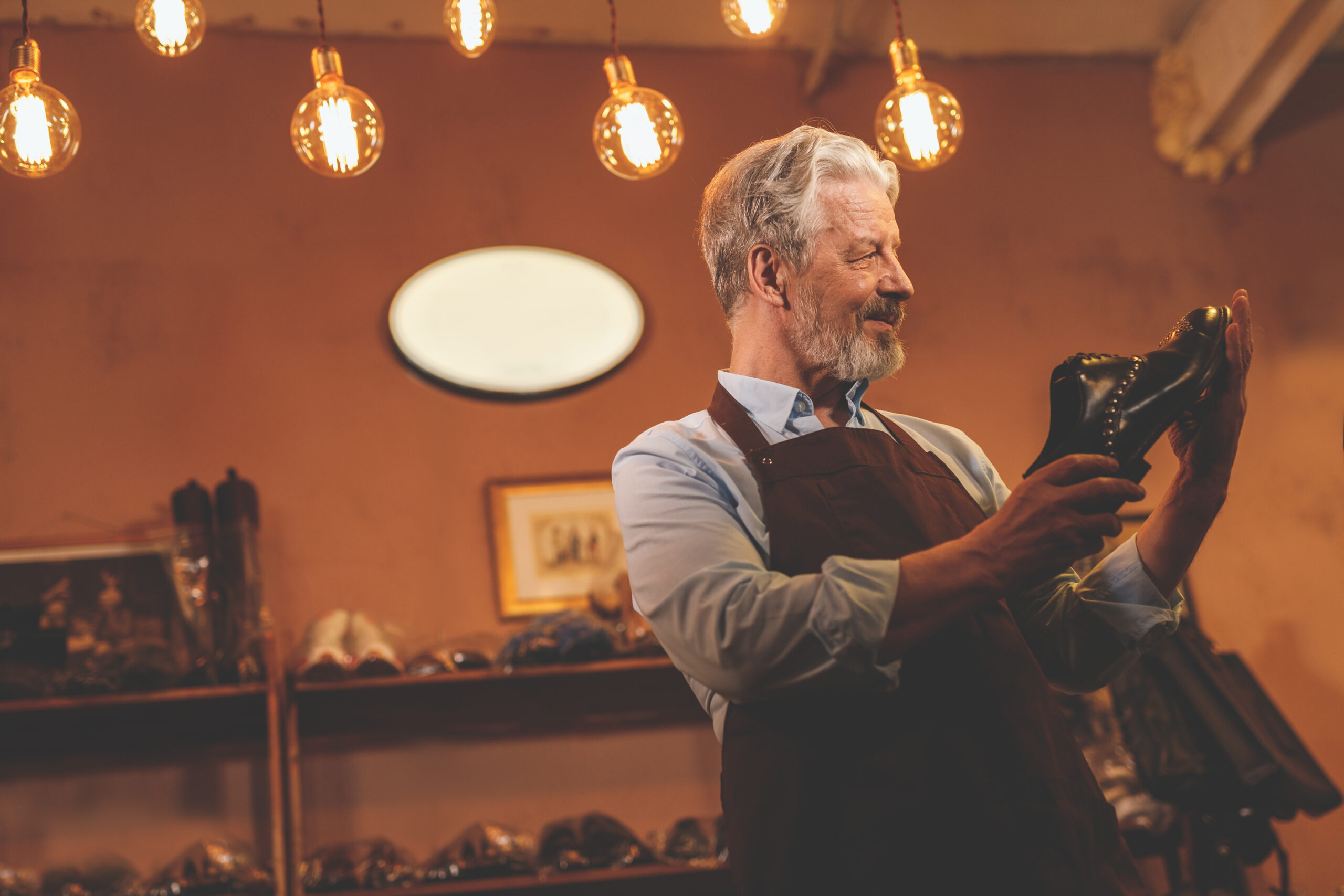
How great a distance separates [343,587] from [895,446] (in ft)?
8.35

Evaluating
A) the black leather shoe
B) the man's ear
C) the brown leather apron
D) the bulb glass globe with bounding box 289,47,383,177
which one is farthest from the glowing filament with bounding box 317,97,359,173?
the black leather shoe

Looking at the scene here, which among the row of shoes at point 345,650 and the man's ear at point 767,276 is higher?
the man's ear at point 767,276

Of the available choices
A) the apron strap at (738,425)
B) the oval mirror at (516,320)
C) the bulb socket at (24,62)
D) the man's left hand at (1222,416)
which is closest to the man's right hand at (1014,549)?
the man's left hand at (1222,416)

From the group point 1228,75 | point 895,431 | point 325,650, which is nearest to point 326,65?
point 895,431

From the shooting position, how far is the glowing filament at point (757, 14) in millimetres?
2186

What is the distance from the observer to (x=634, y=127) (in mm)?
2189

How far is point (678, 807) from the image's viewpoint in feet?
11.6

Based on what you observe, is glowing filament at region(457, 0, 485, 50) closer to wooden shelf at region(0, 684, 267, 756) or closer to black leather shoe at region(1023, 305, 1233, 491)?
black leather shoe at region(1023, 305, 1233, 491)

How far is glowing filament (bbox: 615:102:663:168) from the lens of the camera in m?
2.19

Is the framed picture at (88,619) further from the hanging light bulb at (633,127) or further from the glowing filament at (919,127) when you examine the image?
the glowing filament at (919,127)

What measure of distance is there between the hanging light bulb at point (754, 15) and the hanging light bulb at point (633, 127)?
0.74 ft

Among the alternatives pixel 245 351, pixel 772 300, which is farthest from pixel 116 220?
pixel 772 300

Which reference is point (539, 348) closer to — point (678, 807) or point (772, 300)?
point (678, 807)

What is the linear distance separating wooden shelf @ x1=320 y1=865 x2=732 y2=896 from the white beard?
6.33ft
